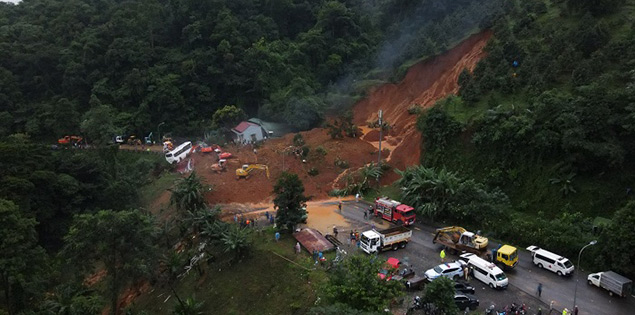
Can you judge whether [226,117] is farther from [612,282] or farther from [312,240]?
[612,282]

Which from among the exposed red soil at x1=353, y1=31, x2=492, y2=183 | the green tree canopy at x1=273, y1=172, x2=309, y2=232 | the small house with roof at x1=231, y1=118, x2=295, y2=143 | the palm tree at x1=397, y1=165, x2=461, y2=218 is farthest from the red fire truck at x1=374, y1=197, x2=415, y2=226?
the small house with roof at x1=231, y1=118, x2=295, y2=143

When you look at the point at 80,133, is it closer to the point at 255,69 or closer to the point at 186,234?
the point at 255,69

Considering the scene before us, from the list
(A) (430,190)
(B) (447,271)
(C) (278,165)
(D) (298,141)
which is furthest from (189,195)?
(B) (447,271)

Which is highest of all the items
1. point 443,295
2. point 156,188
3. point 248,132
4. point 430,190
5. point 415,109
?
point 415,109

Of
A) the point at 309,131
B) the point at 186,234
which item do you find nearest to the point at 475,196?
the point at 186,234

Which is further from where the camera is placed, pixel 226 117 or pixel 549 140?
pixel 226 117
